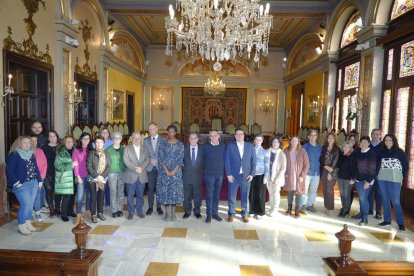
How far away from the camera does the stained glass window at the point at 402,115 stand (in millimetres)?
6031

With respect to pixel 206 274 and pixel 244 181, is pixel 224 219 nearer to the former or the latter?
pixel 244 181

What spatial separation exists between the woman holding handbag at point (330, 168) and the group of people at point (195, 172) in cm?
Result: 2

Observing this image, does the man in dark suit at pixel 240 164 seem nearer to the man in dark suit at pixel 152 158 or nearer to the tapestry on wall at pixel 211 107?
the man in dark suit at pixel 152 158

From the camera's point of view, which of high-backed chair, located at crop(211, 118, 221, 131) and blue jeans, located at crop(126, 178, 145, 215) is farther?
high-backed chair, located at crop(211, 118, 221, 131)

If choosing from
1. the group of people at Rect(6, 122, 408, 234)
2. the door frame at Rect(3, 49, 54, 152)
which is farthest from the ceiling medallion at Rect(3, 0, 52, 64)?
the group of people at Rect(6, 122, 408, 234)

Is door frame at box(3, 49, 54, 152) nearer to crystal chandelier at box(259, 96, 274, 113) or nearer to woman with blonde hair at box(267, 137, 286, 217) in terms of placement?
woman with blonde hair at box(267, 137, 286, 217)

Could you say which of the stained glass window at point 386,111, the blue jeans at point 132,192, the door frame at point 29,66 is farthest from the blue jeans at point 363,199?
the door frame at point 29,66

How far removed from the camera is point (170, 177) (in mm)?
4863

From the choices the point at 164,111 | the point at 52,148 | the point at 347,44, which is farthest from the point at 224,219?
the point at 164,111

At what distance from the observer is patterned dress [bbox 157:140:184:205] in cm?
484

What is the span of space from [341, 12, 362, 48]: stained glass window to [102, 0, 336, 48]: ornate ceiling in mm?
826

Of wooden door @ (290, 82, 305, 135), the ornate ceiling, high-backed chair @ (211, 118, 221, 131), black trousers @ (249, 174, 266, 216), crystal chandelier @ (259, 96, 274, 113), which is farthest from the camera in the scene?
crystal chandelier @ (259, 96, 274, 113)

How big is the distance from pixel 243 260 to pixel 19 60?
17.4 ft

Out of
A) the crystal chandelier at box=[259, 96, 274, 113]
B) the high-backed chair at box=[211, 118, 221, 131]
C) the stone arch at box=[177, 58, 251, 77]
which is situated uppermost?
the stone arch at box=[177, 58, 251, 77]
